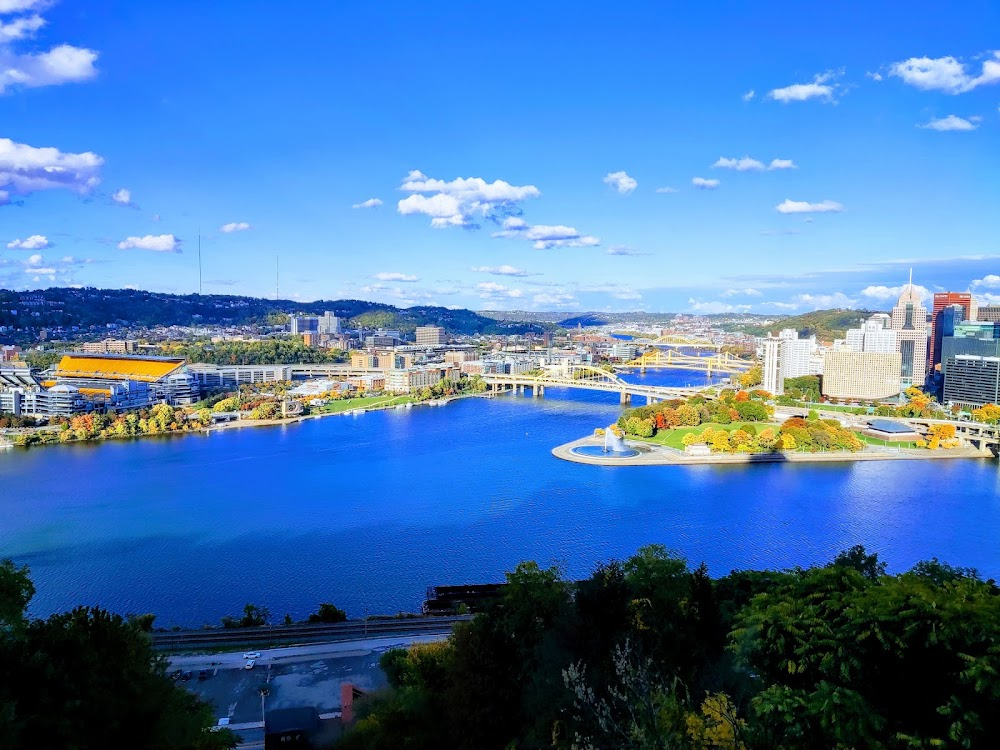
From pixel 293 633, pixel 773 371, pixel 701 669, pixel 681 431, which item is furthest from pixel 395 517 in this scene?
pixel 773 371

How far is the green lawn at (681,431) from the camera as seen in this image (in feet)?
Answer: 35.8

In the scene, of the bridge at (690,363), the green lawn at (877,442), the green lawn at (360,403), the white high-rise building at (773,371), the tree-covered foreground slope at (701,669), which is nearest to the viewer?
the tree-covered foreground slope at (701,669)

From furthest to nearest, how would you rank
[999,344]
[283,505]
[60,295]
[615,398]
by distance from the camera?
[60,295] → [615,398] → [999,344] → [283,505]

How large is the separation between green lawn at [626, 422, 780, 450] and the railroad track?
703 centimetres

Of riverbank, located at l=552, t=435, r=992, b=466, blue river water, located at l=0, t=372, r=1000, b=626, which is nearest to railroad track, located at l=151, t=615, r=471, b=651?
blue river water, located at l=0, t=372, r=1000, b=626

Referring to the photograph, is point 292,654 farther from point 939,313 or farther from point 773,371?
point 939,313

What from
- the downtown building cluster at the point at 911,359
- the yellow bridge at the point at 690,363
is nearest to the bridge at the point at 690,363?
the yellow bridge at the point at 690,363

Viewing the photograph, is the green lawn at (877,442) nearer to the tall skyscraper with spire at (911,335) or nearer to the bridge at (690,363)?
the tall skyscraper with spire at (911,335)

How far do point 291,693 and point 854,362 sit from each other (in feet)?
47.4

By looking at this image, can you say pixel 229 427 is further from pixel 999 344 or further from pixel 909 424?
pixel 999 344

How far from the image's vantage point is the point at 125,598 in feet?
16.3

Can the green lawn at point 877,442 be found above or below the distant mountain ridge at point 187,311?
below

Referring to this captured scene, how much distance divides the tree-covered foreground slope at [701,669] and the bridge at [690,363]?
21.6 metres

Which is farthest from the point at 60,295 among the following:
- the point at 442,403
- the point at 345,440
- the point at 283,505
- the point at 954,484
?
the point at 954,484
